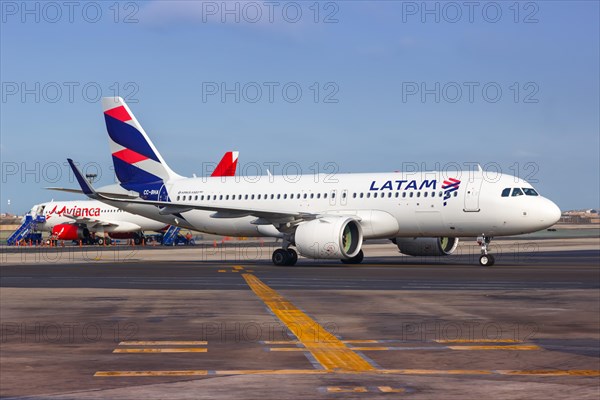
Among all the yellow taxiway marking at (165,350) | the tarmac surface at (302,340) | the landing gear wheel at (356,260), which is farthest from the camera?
the landing gear wheel at (356,260)

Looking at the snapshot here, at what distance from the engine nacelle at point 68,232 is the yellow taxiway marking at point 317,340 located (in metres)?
70.2

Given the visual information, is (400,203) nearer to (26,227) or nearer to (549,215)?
(549,215)

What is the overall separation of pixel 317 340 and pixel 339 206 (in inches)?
1132

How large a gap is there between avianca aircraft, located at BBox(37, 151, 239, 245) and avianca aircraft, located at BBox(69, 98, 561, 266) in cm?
3659

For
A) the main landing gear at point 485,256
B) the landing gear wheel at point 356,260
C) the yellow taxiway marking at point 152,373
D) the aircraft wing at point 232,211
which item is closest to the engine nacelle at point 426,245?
the landing gear wheel at point 356,260

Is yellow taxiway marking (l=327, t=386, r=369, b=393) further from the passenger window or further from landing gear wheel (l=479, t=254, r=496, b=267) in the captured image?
the passenger window

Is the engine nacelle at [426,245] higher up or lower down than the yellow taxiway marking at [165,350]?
higher up

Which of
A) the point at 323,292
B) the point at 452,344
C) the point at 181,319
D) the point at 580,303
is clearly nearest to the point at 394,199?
the point at 323,292

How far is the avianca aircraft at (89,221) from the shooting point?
88000mm

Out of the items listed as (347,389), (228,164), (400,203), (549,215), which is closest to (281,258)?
(400,203)

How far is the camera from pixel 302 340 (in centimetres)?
1427

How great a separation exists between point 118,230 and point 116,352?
7714 centimetres

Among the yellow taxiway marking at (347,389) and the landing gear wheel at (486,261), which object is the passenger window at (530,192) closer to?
the landing gear wheel at (486,261)

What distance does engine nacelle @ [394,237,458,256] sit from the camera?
4509 centimetres
